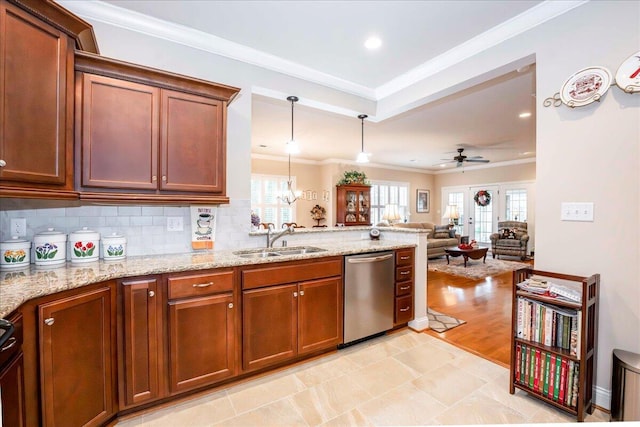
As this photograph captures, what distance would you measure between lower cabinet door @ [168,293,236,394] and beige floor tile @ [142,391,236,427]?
11 cm

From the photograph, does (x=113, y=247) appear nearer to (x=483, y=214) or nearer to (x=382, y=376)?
(x=382, y=376)

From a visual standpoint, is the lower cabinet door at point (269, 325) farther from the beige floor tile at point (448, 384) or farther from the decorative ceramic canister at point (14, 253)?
the decorative ceramic canister at point (14, 253)

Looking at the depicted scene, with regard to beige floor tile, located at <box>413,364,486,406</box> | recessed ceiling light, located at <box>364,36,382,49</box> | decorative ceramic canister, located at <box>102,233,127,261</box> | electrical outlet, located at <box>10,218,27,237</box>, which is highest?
recessed ceiling light, located at <box>364,36,382,49</box>

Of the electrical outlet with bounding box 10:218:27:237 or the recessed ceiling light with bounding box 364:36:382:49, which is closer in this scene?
the electrical outlet with bounding box 10:218:27:237

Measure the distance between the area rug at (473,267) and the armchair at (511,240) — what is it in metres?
0.32

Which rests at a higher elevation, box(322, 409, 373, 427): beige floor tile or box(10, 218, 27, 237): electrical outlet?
box(10, 218, 27, 237): electrical outlet

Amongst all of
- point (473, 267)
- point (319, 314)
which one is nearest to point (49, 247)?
point (319, 314)

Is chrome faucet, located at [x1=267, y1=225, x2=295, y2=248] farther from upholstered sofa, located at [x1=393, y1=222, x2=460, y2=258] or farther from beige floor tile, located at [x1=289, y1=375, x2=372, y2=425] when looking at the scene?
upholstered sofa, located at [x1=393, y1=222, x2=460, y2=258]

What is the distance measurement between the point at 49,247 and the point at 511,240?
836cm

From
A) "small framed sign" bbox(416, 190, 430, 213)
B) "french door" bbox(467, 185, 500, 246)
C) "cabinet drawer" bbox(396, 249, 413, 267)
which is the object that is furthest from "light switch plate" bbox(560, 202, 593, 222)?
"small framed sign" bbox(416, 190, 430, 213)

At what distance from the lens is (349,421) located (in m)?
1.76

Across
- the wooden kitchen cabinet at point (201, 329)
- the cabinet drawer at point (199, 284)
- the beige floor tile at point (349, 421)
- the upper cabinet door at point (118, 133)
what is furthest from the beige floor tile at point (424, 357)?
the upper cabinet door at point (118, 133)

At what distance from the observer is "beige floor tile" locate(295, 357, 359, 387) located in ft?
7.14

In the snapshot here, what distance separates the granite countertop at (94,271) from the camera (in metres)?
1.31
